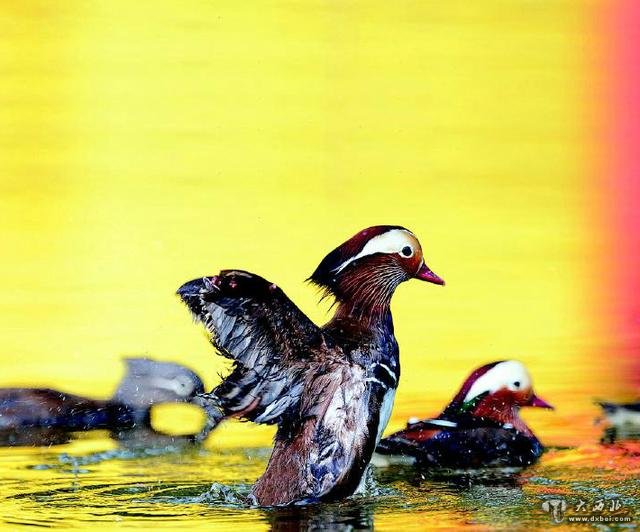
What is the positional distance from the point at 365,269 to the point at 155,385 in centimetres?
203

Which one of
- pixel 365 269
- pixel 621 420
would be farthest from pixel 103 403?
pixel 621 420

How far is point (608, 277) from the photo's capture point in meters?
11.6

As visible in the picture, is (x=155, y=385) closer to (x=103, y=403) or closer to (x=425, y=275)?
(x=103, y=403)

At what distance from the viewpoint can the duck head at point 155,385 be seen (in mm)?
8523

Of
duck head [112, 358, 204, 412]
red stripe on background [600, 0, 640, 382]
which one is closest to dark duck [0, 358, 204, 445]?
duck head [112, 358, 204, 412]

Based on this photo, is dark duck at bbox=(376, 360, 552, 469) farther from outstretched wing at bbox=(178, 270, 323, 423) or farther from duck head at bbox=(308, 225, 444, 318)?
outstretched wing at bbox=(178, 270, 323, 423)

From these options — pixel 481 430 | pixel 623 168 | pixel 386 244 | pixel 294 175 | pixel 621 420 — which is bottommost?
pixel 481 430

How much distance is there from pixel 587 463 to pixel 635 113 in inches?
265

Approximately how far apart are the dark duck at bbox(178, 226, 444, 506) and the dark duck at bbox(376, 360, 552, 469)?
0.94 meters

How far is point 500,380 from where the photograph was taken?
8422 mm

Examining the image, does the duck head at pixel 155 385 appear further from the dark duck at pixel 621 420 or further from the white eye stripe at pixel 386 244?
the dark duck at pixel 621 420

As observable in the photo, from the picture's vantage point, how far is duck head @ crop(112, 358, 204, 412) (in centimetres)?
852

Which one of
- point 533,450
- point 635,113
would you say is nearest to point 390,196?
point 635,113

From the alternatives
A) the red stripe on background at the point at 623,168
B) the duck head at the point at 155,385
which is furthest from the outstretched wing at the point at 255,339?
the red stripe on background at the point at 623,168
